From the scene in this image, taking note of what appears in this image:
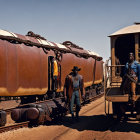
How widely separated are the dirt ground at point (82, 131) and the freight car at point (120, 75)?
0.50m

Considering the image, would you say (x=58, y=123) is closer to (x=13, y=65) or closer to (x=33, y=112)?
(x=33, y=112)

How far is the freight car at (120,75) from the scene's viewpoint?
25.3 ft

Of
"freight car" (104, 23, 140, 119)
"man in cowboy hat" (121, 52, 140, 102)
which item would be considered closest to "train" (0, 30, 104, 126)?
"freight car" (104, 23, 140, 119)

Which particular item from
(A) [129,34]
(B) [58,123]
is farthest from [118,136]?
(A) [129,34]

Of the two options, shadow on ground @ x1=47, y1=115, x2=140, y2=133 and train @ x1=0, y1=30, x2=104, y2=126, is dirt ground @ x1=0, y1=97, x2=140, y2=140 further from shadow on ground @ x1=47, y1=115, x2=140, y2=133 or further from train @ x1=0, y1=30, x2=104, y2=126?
train @ x1=0, y1=30, x2=104, y2=126

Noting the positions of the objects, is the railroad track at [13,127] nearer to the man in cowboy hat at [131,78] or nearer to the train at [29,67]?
the train at [29,67]

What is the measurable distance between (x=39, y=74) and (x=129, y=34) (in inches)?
170

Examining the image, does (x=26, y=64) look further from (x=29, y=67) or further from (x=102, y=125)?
(x=102, y=125)

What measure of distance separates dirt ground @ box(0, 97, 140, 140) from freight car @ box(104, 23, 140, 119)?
0.50 metres

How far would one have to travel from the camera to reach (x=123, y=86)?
7688 mm

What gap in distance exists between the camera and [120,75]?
8.68 metres

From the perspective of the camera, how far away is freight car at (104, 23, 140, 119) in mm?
7707

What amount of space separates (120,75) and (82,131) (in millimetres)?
2549

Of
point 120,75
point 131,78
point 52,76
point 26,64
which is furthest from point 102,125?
point 26,64
